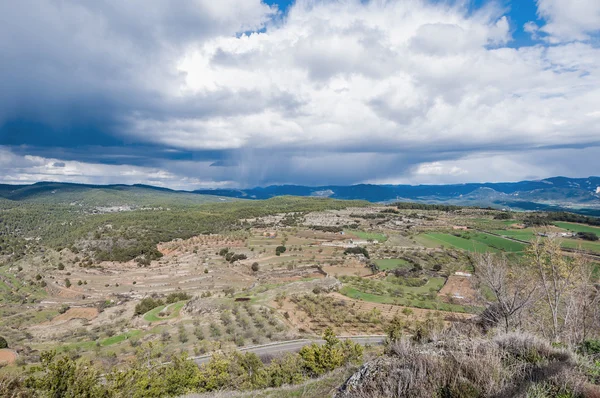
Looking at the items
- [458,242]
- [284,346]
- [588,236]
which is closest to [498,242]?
[458,242]

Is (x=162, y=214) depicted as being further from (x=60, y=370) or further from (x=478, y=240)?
(x=60, y=370)

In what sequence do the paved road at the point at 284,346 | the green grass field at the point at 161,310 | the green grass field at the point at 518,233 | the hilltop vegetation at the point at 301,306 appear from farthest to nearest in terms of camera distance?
1. the green grass field at the point at 518,233
2. the green grass field at the point at 161,310
3. the paved road at the point at 284,346
4. the hilltop vegetation at the point at 301,306

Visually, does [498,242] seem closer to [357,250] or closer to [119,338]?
[357,250]

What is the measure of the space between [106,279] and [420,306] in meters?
→ 68.7

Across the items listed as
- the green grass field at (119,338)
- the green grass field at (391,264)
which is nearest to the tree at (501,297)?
the green grass field at (119,338)

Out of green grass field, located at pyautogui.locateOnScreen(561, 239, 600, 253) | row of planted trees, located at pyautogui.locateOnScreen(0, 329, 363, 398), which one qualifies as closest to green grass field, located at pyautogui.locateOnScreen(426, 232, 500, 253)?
green grass field, located at pyautogui.locateOnScreen(561, 239, 600, 253)

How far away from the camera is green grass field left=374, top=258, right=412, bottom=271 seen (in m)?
61.2

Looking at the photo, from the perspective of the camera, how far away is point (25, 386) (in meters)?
11.1

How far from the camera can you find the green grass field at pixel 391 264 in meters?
61.2

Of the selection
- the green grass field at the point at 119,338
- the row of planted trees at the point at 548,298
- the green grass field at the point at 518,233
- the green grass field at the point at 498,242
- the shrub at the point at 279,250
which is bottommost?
the green grass field at the point at 119,338

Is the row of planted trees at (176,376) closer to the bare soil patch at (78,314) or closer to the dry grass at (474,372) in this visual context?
the dry grass at (474,372)

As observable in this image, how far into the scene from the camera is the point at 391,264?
6394 cm

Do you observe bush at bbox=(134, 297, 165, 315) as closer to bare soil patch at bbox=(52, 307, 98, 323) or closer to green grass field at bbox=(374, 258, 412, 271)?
bare soil patch at bbox=(52, 307, 98, 323)

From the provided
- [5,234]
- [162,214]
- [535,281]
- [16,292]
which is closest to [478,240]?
[535,281]
